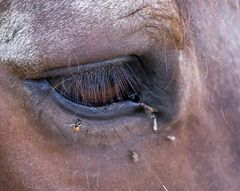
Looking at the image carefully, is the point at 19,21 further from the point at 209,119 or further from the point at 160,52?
the point at 209,119

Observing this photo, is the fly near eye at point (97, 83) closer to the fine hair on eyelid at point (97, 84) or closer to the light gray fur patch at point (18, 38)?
the fine hair on eyelid at point (97, 84)

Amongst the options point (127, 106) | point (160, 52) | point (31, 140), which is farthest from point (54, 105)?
point (160, 52)

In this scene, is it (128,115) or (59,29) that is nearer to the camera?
(59,29)

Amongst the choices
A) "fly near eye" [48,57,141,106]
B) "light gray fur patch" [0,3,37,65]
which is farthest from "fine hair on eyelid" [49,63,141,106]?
"light gray fur patch" [0,3,37,65]

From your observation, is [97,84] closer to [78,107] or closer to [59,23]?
[78,107]

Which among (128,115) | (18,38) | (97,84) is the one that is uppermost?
(18,38)

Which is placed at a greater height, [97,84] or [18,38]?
[18,38]

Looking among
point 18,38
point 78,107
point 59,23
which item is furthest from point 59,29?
point 78,107
